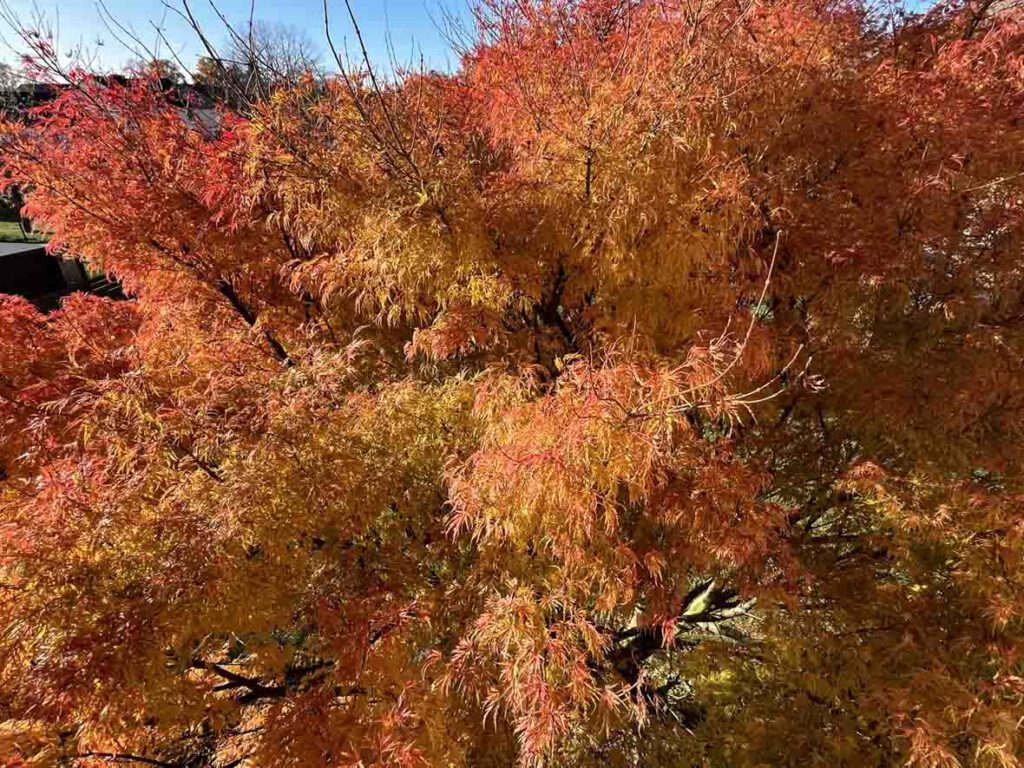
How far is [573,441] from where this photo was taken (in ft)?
7.61

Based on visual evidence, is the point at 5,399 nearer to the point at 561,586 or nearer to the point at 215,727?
the point at 215,727

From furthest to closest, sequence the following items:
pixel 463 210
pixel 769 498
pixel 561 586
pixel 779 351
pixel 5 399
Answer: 1. pixel 769 498
2. pixel 5 399
3. pixel 779 351
4. pixel 463 210
5. pixel 561 586

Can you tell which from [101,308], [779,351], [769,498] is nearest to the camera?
[779,351]

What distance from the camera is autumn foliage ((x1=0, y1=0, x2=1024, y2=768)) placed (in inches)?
97.6

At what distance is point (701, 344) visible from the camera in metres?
2.99

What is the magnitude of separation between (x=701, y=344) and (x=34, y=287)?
20.1 meters

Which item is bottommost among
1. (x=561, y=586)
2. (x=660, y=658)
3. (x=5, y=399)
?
(x=660, y=658)

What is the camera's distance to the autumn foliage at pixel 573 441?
8.13ft

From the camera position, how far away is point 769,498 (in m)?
4.27

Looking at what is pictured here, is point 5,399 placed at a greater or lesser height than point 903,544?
greater

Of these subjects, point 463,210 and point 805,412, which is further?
point 805,412

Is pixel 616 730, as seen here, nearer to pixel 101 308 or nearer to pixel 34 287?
pixel 101 308

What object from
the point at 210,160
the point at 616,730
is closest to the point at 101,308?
the point at 210,160

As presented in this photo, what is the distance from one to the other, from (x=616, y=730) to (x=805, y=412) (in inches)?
115
